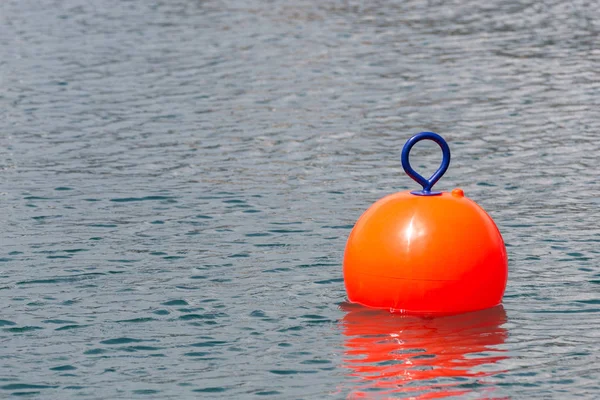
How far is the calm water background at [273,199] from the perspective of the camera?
9.21 m

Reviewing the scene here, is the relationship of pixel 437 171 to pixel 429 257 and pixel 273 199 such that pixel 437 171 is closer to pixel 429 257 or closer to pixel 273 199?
pixel 429 257

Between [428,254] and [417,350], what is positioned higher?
[428,254]

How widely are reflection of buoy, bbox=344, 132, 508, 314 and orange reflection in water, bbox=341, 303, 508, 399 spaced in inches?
6.3

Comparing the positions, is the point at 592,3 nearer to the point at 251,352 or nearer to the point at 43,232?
the point at 43,232

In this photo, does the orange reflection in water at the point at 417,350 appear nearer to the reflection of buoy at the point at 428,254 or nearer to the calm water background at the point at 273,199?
the calm water background at the point at 273,199

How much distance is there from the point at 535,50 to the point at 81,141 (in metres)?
11.2

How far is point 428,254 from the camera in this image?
32.9ft

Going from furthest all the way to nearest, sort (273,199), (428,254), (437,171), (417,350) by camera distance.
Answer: (273,199)
(437,171)
(428,254)
(417,350)

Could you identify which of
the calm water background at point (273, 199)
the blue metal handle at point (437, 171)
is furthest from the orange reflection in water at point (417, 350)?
the blue metal handle at point (437, 171)

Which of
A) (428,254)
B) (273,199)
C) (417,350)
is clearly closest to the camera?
(417,350)

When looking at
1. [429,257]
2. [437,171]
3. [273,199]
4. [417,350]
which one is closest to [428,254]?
[429,257]

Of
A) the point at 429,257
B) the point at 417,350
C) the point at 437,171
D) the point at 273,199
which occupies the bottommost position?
the point at 417,350

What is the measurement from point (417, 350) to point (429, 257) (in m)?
0.85

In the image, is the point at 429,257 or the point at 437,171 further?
the point at 437,171
